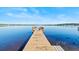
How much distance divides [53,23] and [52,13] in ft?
0.44

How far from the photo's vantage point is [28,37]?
2.45 meters

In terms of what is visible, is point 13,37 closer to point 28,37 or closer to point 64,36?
point 28,37

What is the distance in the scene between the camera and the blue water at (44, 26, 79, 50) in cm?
243

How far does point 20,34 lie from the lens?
95.7 inches

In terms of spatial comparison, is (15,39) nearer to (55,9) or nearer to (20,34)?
(20,34)

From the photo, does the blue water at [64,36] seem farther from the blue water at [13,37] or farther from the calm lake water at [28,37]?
the blue water at [13,37]

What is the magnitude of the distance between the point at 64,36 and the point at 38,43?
355 millimetres

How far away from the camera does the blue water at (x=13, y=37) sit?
95.7 inches

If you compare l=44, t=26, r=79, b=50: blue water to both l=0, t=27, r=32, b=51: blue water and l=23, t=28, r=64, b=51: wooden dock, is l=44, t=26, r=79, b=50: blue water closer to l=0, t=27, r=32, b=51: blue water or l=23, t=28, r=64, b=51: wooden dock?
l=23, t=28, r=64, b=51: wooden dock

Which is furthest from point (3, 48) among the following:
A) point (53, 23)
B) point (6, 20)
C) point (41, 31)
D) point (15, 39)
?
point (53, 23)

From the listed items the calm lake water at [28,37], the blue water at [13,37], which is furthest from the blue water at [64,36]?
the blue water at [13,37]

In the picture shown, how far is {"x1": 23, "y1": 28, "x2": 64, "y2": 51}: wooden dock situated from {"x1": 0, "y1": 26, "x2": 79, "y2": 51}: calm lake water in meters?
0.05

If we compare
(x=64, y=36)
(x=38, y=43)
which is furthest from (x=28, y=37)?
(x=64, y=36)

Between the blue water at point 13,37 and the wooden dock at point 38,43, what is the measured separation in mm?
77
